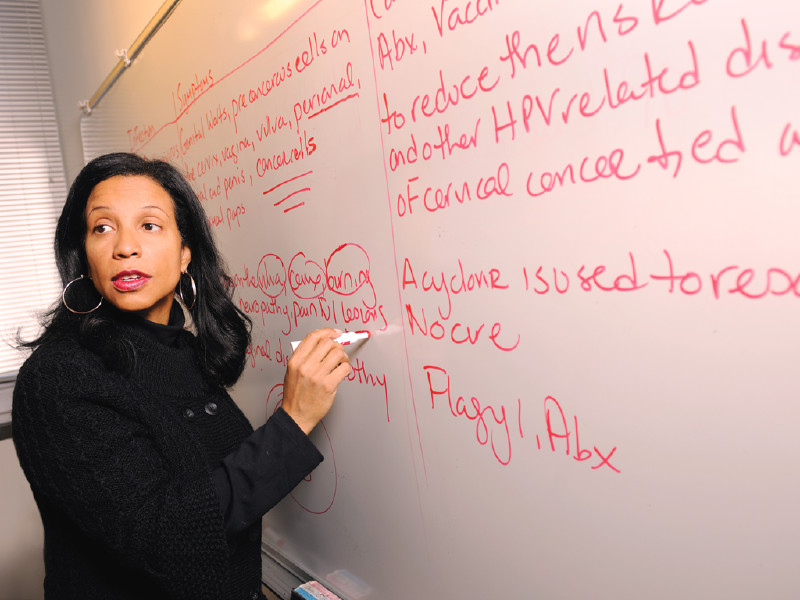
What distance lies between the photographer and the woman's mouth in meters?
0.96

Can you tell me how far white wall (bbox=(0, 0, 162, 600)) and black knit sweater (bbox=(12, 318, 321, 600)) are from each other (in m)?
1.33

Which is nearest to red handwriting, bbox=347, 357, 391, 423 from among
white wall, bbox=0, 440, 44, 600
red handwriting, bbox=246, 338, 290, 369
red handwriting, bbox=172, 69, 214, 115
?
red handwriting, bbox=246, 338, 290, 369

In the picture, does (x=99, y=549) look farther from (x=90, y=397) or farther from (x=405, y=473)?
(x=405, y=473)

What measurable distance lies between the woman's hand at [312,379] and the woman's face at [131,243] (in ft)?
0.84

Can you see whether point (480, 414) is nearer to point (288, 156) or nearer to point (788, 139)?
point (788, 139)

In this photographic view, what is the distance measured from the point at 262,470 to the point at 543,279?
0.47 meters

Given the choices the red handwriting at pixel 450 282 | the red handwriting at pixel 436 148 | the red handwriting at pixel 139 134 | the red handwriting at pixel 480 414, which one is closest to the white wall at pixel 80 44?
the red handwriting at pixel 139 134

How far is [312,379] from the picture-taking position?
0.96 meters

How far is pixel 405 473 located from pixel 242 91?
2.62ft

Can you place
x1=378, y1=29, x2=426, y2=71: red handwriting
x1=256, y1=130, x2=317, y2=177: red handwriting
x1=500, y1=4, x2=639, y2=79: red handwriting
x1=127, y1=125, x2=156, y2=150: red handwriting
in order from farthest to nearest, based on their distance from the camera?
1. x1=127, y1=125, x2=156, y2=150: red handwriting
2. x1=256, y1=130, x2=317, y2=177: red handwriting
3. x1=378, y1=29, x2=426, y2=71: red handwriting
4. x1=500, y1=4, x2=639, y2=79: red handwriting

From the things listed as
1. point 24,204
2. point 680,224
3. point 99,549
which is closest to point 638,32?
point 680,224

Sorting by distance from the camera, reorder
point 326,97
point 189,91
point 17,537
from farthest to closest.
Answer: point 17,537
point 189,91
point 326,97

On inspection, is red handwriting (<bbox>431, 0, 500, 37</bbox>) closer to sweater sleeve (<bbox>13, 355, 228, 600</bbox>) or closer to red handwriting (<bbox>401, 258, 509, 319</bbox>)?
red handwriting (<bbox>401, 258, 509, 319</bbox>)

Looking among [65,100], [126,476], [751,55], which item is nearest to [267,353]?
[126,476]
